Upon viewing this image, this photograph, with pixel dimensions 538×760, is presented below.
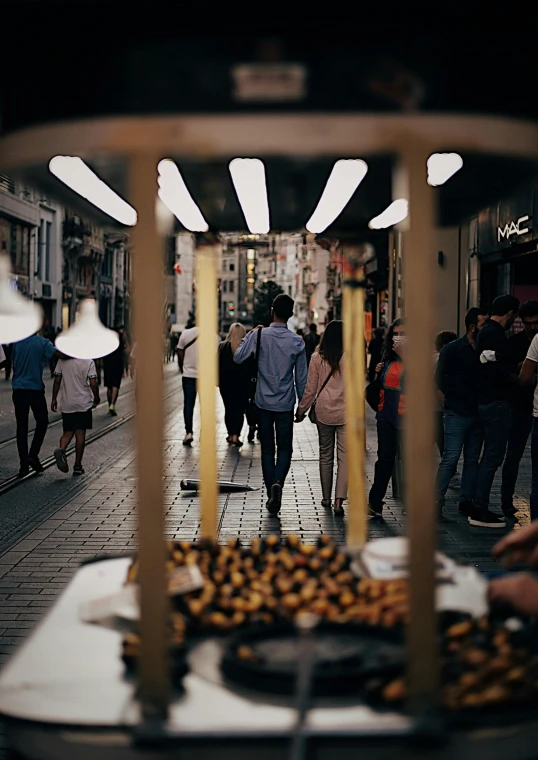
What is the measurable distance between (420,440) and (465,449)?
7.50 metres

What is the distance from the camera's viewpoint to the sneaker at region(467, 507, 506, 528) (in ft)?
30.4

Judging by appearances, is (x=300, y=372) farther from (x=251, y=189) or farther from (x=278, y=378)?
(x=251, y=189)

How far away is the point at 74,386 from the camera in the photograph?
12.6 meters

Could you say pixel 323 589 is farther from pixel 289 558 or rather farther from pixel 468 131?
pixel 468 131

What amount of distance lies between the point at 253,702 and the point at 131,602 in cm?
79

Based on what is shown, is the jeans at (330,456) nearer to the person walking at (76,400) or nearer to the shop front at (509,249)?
the person walking at (76,400)

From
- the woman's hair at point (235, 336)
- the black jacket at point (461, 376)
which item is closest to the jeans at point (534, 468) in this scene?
the black jacket at point (461, 376)

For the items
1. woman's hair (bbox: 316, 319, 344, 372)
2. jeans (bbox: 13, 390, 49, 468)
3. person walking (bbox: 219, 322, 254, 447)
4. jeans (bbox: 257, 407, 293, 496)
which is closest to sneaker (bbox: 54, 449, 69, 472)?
jeans (bbox: 13, 390, 49, 468)

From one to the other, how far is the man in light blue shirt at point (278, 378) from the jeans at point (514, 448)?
2031mm

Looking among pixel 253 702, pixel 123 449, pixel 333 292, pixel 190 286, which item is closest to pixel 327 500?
pixel 123 449

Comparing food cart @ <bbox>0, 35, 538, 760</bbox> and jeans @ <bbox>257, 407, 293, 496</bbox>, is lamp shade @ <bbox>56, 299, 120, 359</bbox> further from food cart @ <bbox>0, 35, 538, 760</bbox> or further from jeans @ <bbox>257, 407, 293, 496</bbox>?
food cart @ <bbox>0, 35, 538, 760</bbox>

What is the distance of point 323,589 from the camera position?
3.72 meters

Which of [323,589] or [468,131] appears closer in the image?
[468,131]

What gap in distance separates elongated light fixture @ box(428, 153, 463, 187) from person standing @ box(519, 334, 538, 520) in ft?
16.6
